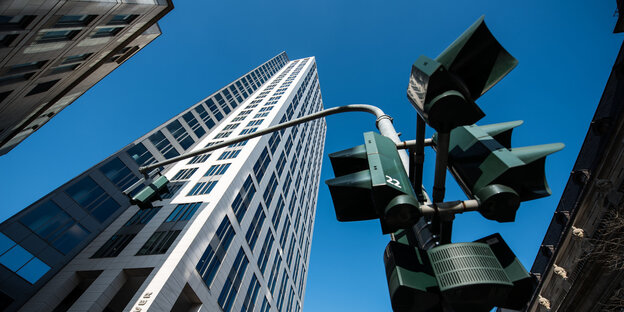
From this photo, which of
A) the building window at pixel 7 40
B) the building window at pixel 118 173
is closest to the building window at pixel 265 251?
the building window at pixel 118 173

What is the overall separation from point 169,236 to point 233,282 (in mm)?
7949

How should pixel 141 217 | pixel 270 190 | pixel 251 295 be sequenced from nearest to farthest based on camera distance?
pixel 141 217 → pixel 251 295 → pixel 270 190

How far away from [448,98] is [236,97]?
63600 mm

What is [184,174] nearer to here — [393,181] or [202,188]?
[202,188]

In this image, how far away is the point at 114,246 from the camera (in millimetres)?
25125

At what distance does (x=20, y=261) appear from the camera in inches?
841

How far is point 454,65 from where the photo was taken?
6.40 ft

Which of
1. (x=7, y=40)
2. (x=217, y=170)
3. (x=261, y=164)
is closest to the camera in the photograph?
(x=7, y=40)

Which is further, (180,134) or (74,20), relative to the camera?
(180,134)

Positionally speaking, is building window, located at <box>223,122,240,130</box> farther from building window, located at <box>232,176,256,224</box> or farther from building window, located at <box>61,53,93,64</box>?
building window, located at <box>61,53,93,64</box>

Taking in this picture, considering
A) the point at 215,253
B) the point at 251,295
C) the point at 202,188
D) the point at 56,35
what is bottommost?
the point at 251,295

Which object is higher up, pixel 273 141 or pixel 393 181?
pixel 393 181

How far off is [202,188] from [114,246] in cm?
943

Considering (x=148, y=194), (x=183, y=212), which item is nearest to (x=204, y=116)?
(x=183, y=212)
